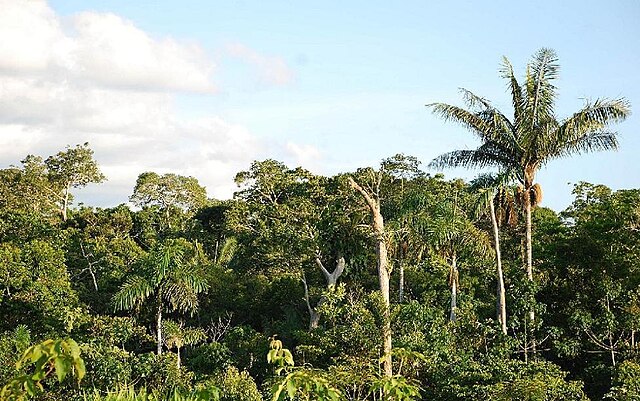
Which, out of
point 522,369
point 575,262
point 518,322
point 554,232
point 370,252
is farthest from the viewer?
point 370,252

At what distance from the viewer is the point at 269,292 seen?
872 inches

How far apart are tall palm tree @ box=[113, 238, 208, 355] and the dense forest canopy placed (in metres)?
0.04

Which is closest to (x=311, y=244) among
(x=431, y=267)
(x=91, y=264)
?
(x=431, y=267)

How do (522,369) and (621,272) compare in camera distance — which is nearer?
(522,369)

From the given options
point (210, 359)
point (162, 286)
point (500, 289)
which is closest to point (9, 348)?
point (162, 286)

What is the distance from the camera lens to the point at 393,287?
69.8 ft

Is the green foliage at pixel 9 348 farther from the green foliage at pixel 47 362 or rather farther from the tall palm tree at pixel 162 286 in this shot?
the green foliage at pixel 47 362

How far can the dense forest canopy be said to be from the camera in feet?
46.6

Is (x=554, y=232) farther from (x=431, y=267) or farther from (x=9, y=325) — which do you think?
(x=9, y=325)

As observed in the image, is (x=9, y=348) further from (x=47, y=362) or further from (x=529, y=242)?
(x=47, y=362)

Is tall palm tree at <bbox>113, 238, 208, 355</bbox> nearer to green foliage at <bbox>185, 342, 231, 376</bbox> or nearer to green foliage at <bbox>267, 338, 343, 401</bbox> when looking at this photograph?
green foliage at <bbox>185, 342, 231, 376</bbox>

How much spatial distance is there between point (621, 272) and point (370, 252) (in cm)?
703

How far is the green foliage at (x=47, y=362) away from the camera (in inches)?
94.2

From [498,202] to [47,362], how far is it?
592 inches
